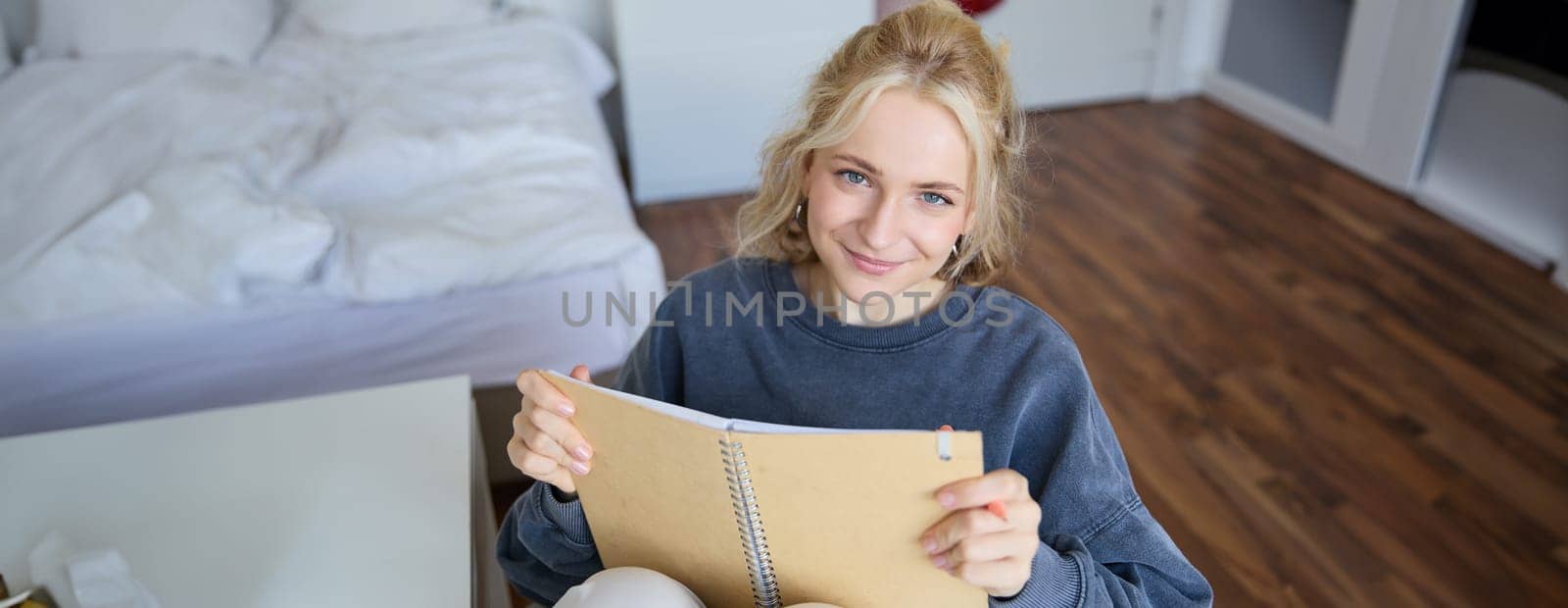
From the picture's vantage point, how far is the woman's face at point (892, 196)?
0.85 metres

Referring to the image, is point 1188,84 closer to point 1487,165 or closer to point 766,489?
point 1487,165

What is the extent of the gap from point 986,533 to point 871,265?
29 centimetres

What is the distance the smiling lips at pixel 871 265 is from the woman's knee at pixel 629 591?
30 centimetres

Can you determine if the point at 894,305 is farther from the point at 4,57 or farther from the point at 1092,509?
the point at 4,57

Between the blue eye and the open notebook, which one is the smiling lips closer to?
the blue eye

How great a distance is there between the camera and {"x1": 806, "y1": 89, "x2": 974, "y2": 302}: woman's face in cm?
85

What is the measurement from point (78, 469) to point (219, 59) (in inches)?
64.0

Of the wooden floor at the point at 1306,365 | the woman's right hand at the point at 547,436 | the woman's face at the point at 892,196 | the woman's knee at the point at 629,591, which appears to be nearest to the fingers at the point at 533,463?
the woman's right hand at the point at 547,436

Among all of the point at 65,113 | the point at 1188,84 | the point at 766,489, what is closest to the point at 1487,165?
the point at 1188,84

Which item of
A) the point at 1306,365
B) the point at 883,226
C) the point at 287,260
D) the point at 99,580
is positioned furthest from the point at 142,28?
the point at 1306,365

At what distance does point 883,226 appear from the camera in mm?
866

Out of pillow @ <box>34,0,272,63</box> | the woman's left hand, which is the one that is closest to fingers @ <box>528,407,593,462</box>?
the woman's left hand

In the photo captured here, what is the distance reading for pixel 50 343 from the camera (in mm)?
1623

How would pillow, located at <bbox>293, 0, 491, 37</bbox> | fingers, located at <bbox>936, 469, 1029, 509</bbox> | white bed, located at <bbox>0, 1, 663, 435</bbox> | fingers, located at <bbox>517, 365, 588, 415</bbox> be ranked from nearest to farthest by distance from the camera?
fingers, located at <bbox>936, 469, 1029, 509</bbox> < fingers, located at <bbox>517, 365, 588, 415</bbox> < white bed, located at <bbox>0, 1, 663, 435</bbox> < pillow, located at <bbox>293, 0, 491, 37</bbox>
